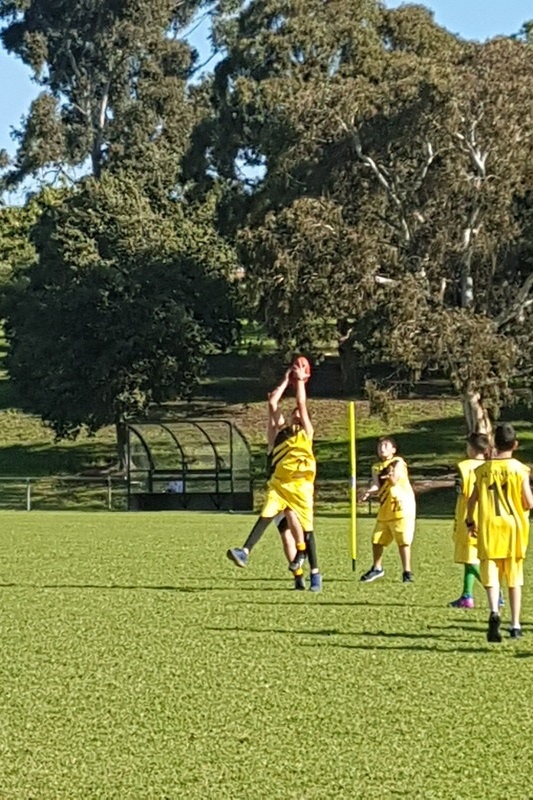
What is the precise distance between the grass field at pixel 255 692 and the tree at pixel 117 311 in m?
34.4

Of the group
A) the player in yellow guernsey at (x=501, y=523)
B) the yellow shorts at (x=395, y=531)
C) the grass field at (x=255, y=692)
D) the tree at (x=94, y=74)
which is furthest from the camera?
the tree at (x=94, y=74)

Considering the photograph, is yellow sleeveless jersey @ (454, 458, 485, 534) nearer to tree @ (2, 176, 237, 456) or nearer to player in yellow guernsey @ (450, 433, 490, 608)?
player in yellow guernsey @ (450, 433, 490, 608)

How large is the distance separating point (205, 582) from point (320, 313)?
24425 mm

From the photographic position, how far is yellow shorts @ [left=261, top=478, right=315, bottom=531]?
51.1 feet

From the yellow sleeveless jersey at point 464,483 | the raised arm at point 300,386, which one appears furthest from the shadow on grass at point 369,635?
the raised arm at point 300,386

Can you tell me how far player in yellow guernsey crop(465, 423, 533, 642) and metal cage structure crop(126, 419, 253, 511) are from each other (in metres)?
30.1

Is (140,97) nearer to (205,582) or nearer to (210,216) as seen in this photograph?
(210,216)

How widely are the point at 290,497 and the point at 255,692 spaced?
6074 mm

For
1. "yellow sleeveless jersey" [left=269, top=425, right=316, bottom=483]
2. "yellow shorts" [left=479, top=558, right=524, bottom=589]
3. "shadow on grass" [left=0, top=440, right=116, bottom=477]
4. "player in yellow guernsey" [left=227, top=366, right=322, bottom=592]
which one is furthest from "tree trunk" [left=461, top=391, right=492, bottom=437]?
"yellow shorts" [left=479, top=558, right=524, bottom=589]

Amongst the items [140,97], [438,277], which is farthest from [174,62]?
[438,277]

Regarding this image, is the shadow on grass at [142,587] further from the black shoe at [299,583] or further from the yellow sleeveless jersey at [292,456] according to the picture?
the yellow sleeveless jersey at [292,456]

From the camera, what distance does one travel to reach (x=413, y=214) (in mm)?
42000

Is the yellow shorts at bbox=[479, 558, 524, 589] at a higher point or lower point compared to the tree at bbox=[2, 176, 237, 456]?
lower

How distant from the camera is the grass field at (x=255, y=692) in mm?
7398
